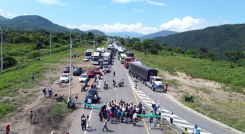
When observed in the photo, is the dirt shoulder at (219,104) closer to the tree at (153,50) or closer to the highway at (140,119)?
the highway at (140,119)

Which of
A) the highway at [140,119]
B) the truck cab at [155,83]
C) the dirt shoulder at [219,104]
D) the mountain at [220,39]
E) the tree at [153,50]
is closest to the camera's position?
the highway at [140,119]

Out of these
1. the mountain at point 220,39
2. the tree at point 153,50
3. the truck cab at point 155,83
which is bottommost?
the truck cab at point 155,83

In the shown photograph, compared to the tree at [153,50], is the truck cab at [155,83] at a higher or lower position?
lower

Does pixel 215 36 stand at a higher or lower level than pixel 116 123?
higher

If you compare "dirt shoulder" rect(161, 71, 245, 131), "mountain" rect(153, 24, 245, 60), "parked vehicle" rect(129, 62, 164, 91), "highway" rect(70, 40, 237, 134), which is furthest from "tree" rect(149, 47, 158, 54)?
"highway" rect(70, 40, 237, 134)

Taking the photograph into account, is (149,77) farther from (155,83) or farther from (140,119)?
(140,119)

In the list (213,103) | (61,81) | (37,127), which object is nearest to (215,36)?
(213,103)

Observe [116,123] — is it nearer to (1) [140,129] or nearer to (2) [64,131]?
(1) [140,129]

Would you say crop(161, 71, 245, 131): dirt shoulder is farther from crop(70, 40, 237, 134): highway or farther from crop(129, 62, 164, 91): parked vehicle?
crop(129, 62, 164, 91): parked vehicle

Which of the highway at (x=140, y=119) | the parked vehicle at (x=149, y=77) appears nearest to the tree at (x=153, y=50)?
the parked vehicle at (x=149, y=77)
